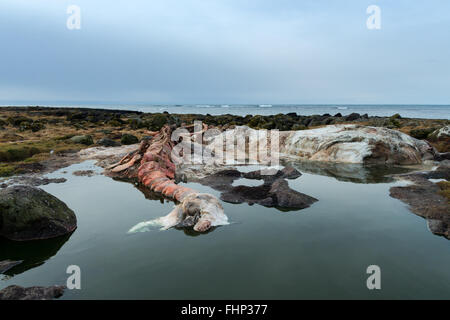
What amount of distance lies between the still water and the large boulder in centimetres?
38

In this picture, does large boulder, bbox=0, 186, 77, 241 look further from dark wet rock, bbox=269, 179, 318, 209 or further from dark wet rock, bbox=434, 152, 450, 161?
dark wet rock, bbox=434, 152, 450, 161

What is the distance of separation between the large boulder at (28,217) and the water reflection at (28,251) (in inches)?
9.6

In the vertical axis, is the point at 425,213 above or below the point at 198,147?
below

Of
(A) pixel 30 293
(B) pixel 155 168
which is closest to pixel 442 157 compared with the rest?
(B) pixel 155 168

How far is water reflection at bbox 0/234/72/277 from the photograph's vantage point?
685 centimetres

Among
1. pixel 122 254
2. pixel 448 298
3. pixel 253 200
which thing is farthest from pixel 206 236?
pixel 448 298

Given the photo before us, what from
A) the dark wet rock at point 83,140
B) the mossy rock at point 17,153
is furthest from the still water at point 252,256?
the dark wet rock at point 83,140

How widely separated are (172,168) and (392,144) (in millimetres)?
15533

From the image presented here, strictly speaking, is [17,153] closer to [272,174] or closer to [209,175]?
[209,175]

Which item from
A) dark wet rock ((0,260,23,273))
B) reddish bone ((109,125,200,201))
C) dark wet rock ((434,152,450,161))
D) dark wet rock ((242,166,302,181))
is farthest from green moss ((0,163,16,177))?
dark wet rock ((434,152,450,161))

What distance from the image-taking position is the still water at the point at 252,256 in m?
5.82

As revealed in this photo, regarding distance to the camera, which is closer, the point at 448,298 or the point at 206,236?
the point at 448,298

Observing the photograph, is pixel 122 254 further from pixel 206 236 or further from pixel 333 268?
pixel 333 268

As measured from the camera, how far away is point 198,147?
22281mm
